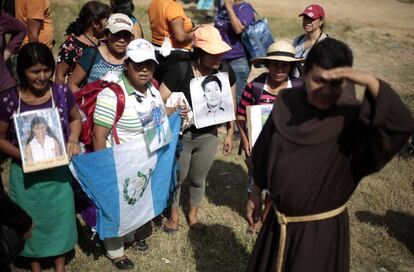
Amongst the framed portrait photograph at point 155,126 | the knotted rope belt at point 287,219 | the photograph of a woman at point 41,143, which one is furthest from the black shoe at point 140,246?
the knotted rope belt at point 287,219

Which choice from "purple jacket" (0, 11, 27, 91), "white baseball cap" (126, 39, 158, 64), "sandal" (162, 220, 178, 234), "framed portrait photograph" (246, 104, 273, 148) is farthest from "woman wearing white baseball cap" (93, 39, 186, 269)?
"purple jacket" (0, 11, 27, 91)

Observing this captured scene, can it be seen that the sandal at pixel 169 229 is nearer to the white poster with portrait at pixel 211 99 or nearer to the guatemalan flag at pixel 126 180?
the guatemalan flag at pixel 126 180

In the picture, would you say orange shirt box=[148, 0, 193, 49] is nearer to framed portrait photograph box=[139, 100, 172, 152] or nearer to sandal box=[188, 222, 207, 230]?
framed portrait photograph box=[139, 100, 172, 152]

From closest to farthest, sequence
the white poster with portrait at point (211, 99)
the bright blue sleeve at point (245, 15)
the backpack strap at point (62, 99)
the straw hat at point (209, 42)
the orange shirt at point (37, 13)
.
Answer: the backpack strap at point (62, 99) < the straw hat at point (209, 42) < the white poster with portrait at point (211, 99) < the orange shirt at point (37, 13) < the bright blue sleeve at point (245, 15)

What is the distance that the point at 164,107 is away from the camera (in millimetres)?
3773

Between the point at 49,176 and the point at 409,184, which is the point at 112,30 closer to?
the point at 49,176

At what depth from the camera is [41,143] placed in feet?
10.1

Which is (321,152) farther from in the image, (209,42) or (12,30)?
(12,30)

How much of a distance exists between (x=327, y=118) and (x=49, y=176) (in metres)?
2.13

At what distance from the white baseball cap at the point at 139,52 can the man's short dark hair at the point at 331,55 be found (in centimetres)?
159

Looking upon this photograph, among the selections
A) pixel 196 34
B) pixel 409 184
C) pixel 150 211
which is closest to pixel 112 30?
pixel 196 34

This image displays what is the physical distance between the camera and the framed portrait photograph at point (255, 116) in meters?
3.83

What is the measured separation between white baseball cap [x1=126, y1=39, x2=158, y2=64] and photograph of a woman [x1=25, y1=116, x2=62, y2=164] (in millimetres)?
814

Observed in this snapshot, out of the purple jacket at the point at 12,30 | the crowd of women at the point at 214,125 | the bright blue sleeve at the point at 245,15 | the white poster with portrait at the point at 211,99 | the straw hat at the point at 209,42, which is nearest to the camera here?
the crowd of women at the point at 214,125
